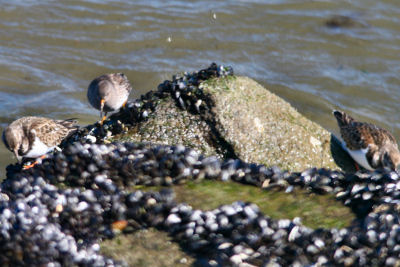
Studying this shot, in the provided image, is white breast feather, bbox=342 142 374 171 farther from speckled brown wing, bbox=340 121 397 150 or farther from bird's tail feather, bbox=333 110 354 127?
bird's tail feather, bbox=333 110 354 127

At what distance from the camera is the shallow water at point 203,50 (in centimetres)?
813

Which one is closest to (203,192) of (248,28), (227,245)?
(227,245)

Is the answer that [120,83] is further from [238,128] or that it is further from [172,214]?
[172,214]

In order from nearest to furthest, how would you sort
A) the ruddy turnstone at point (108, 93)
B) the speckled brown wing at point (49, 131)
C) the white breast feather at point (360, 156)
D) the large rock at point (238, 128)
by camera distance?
the large rock at point (238, 128) < the white breast feather at point (360, 156) < the speckled brown wing at point (49, 131) < the ruddy turnstone at point (108, 93)

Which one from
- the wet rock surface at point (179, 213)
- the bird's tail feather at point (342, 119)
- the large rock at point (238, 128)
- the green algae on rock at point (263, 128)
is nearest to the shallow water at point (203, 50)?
the bird's tail feather at point (342, 119)

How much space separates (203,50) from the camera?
9.41 meters

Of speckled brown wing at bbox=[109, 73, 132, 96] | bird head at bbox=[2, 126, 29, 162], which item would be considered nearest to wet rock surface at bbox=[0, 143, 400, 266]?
bird head at bbox=[2, 126, 29, 162]

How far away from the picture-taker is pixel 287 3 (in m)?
10.9

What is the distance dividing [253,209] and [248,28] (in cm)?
712

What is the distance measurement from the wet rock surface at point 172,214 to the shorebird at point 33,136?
1985 mm

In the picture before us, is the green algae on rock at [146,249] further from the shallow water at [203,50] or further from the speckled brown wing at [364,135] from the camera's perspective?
the shallow water at [203,50]

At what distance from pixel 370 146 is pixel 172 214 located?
12.1ft

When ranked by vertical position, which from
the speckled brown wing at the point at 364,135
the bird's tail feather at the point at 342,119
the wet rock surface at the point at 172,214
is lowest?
the speckled brown wing at the point at 364,135

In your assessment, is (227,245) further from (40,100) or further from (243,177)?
(40,100)
